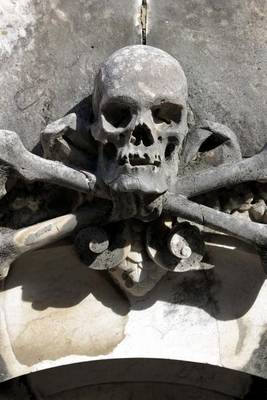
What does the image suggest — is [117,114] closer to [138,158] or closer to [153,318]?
[138,158]

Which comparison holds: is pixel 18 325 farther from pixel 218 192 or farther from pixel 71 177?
pixel 218 192

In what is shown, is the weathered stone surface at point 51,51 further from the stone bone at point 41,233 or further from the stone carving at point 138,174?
the stone bone at point 41,233

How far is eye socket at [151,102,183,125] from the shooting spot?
1451 millimetres

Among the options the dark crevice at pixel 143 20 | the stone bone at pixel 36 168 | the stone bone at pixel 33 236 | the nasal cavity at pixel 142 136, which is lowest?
the stone bone at pixel 33 236

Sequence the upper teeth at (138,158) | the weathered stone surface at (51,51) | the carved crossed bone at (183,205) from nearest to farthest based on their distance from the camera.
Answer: the upper teeth at (138,158), the carved crossed bone at (183,205), the weathered stone surface at (51,51)

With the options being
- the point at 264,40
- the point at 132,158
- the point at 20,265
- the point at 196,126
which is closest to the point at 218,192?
the point at 196,126

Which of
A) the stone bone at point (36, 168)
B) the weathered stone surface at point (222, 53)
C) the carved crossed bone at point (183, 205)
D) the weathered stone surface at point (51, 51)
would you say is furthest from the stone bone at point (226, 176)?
the weathered stone surface at point (51, 51)

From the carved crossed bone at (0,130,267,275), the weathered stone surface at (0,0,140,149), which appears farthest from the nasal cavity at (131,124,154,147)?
the weathered stone surface at (0,0,140,149)

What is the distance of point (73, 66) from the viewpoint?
162 cm

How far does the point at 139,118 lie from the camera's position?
55.2 inches

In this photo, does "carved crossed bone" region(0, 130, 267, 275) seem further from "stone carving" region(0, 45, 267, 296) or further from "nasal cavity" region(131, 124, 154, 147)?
"nasal cavity" region(131, 124, 154, 147)

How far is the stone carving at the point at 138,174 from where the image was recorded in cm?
142

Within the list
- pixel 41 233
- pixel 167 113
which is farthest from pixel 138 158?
pixel 41 233

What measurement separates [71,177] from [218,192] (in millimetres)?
340
